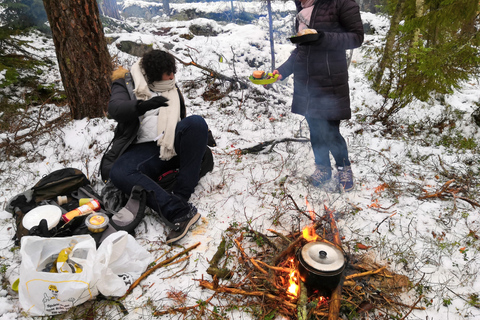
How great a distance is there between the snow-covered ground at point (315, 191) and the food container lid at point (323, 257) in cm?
52

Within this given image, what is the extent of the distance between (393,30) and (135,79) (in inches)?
214

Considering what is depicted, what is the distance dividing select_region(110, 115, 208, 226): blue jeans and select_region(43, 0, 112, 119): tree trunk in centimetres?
219

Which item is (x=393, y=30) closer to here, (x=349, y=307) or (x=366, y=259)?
(x=366, y=259)

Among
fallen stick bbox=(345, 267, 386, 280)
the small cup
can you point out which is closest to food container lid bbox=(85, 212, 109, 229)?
the small cup

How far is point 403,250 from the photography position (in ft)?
7.55

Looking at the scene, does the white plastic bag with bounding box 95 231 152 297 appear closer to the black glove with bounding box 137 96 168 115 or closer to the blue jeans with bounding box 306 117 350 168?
the black glove with bounding box 137 96 168 115

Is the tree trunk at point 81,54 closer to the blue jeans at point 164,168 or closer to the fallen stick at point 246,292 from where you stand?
the blue jeans at point 164,168

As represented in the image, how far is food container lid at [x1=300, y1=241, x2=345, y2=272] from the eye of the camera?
1689 millimetres

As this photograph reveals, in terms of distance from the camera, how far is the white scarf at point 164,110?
8.80ft

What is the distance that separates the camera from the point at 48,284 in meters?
1.69

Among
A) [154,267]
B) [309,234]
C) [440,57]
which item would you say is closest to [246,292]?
[309,234]

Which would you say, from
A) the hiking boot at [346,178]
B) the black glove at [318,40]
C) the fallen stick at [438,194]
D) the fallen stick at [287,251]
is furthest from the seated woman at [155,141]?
the fallen stick at [438,194]

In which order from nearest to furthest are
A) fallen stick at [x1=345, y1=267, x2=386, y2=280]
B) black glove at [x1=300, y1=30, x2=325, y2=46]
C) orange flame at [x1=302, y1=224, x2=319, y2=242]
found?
fallen stick at [x1=345, y1=267, x2=386, y2=280] → orange flame at [x1=302, y1=224, x2=319, y2=242] → black glove at [x1=300, y1=30, x2=325, y2=46]

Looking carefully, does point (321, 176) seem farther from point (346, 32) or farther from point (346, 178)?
point (346, 32)
